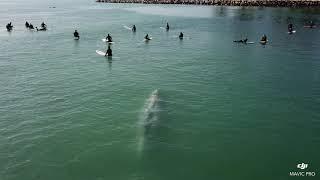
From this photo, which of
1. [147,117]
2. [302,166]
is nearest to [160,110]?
[147,117]

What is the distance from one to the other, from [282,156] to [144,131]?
431 inches

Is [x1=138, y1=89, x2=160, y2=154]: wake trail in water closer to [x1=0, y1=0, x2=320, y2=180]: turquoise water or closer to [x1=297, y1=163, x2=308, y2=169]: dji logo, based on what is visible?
[x1=0, y1=0, x2=320, y2=180]: turquoise water

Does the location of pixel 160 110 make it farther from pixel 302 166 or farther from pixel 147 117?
pixel 302 166

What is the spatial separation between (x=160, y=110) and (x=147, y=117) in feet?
8.46

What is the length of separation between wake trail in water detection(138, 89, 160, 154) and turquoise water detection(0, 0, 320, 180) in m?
0.09

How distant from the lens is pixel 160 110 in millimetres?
36031

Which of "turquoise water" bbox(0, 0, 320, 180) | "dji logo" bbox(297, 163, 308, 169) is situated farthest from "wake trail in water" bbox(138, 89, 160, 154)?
"dji logo" bbox(297, 163, 308, 169)

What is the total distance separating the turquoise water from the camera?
27.2 meters

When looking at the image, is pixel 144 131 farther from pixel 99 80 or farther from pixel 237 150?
pixel 99 80

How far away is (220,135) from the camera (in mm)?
31734

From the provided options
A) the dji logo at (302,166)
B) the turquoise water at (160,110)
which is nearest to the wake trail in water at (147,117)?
the turquoise water at (160,110)

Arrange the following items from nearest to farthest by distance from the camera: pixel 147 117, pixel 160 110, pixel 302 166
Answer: pixel 302 166 < pixel 147 117 < pixel 160 110

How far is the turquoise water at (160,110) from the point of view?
2719cm

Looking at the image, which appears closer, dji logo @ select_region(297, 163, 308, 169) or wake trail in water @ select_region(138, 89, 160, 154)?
dji logo @ select_region(297, 163, 308, 169)
